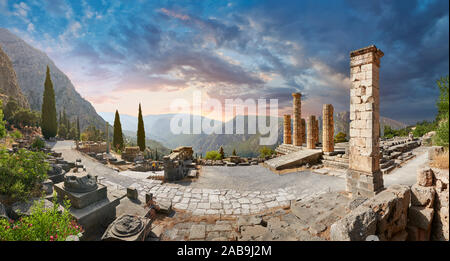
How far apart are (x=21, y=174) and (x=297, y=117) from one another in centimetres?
1616

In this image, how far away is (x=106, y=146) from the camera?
1919cm

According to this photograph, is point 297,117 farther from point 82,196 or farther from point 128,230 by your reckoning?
point 82,196

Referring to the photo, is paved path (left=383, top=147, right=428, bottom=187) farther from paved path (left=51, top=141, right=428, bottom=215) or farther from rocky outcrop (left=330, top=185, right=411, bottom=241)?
rocky outcrop (left=330, top=185, right=411, bottom=241)

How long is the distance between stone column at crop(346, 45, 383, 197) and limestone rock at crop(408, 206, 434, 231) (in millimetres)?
862

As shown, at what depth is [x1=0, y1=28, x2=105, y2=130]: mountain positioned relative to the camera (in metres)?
70.2

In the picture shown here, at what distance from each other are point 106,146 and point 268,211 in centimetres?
2048

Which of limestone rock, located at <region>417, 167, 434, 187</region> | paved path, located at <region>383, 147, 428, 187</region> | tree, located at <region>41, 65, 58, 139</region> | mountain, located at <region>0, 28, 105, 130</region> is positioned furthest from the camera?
mountain, located at <region>0, 28, 105, 130</region>

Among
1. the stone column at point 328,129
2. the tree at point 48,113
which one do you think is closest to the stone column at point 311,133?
the stone column at point 328,129

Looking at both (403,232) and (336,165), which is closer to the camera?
(403,232)

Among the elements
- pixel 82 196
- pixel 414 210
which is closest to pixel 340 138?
pixel 414 210

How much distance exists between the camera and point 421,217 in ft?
13.6


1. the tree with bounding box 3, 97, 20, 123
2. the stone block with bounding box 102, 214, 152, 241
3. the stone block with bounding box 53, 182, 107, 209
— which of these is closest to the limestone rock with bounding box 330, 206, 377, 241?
the stone block with bounding box 102, 214, 152, 241
